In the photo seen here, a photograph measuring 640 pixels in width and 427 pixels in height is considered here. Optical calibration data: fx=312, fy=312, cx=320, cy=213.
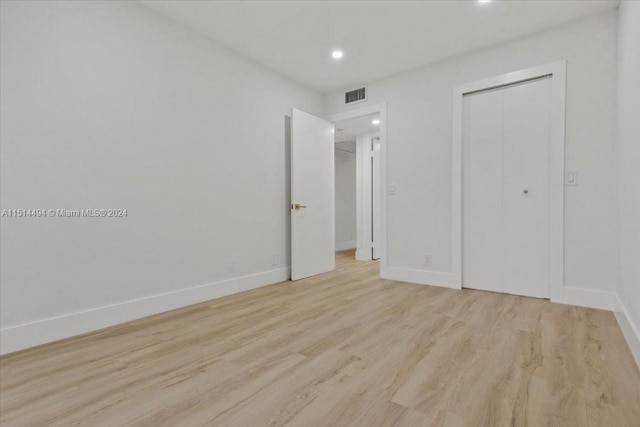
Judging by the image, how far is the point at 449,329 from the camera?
7.36 feet

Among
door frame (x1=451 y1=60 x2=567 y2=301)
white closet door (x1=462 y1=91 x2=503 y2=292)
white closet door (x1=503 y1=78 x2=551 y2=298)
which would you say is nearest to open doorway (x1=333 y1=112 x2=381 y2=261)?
white closet door (x1=462 y1=91 x2=503 y2=292)

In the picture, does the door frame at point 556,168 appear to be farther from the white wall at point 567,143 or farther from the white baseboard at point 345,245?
the white baseboard at point 345,245

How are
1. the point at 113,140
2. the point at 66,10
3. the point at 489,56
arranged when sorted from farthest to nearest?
the point at 489,56, the point at 113,140, the point at 66,10

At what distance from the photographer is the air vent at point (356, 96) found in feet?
13.6

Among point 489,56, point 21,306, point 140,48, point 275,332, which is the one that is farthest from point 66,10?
point 489,56

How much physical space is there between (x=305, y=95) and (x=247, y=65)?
99 cm

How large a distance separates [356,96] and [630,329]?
3544 millimetres

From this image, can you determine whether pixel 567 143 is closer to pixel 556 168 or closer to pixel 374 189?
pixel 556 168

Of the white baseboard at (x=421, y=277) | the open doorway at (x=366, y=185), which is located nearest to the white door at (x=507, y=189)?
the white baseboard at (x=421, y=277)

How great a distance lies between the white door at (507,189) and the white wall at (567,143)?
0.18 metres

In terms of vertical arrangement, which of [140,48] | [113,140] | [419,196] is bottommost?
[419,196]

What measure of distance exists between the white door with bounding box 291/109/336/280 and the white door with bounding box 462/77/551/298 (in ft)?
5.85

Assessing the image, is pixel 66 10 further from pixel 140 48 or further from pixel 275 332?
pixel 275 332

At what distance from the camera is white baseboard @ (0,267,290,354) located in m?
1.97
